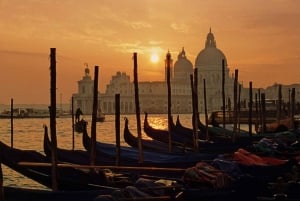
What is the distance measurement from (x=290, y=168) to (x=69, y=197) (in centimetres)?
281

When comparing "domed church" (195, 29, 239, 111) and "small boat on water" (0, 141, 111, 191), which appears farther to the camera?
"domed church" (195, 29, 239, 111)

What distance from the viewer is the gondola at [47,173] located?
7934 millimetres

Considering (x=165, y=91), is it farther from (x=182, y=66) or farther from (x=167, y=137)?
(x=167, y=137)

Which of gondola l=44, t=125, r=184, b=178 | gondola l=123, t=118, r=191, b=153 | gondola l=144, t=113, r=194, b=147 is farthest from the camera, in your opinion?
gondola l=144, t=113, r=194, b=147

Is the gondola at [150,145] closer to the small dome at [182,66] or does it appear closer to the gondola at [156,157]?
the gondola at [156,157]

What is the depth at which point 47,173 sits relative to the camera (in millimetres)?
8586

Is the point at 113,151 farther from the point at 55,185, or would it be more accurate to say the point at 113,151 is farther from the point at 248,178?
the point at 248,178

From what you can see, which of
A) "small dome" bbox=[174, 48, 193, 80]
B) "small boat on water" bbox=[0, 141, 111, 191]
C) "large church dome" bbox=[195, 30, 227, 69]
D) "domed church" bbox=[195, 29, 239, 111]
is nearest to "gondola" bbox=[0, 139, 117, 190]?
"small boat on water" bbox=[0, 141, 111, 191]

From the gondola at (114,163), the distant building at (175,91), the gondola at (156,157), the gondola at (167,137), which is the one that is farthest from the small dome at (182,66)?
the gondola at (114,163)

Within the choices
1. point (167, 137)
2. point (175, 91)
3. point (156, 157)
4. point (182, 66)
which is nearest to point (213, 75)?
point (175, 91)

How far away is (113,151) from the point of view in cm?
1208

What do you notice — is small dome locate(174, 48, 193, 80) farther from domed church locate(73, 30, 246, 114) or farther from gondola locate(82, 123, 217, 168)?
gondola locate(82, 123, 217, 168)

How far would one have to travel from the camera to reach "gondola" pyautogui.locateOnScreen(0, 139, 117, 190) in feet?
26.0

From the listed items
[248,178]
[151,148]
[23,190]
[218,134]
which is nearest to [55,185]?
[23,190]
